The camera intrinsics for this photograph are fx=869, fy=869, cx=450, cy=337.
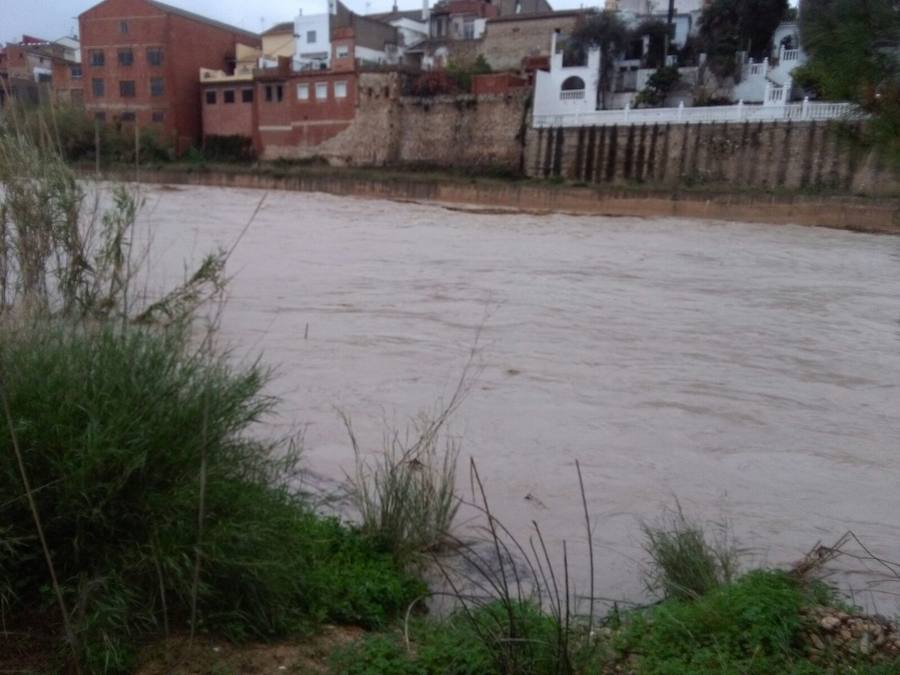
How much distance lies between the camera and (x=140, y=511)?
9.87 ft

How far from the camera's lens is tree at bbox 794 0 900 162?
2848 millimetres

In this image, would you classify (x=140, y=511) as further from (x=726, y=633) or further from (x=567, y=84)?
(x=567, y=84)

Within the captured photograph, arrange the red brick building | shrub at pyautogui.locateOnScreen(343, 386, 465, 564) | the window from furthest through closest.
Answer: the window, the red brick building, shrub at pyautogui.locateOnScreen(343, 386, 465, 564)

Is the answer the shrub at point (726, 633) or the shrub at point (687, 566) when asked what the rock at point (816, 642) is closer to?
the shrub at point (726, 633)

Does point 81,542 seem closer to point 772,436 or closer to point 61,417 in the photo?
point 61,417

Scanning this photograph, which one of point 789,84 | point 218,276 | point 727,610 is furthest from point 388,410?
point 789,84

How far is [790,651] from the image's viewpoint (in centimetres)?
299

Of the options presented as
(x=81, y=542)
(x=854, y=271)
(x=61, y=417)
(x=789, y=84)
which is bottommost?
(x=854, y=271)

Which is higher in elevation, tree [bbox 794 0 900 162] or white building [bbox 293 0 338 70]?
white building [bbox 293 0 338 70]

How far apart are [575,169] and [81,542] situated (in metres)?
38.6

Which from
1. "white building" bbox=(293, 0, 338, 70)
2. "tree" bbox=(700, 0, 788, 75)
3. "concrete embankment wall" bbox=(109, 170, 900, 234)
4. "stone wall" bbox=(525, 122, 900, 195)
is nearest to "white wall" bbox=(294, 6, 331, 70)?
"white building" bbox=(293, 0, 338, 70)

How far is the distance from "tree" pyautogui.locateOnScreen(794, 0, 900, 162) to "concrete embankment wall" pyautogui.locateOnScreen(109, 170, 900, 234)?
81.8ft

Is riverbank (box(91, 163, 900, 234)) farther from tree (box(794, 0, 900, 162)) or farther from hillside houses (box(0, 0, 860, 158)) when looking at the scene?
tree (box(794, 0, 900, 162))

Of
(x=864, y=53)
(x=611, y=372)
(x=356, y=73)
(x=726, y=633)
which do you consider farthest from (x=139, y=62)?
(x=726, y=633)
